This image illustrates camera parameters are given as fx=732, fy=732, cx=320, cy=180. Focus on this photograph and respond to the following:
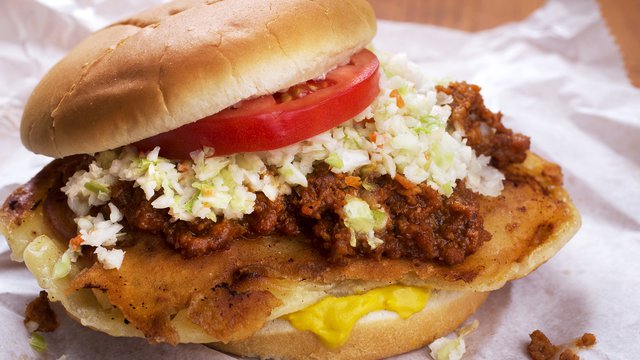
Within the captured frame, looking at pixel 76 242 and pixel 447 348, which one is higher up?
pixel 76 242

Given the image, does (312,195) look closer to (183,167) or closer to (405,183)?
(405,183)

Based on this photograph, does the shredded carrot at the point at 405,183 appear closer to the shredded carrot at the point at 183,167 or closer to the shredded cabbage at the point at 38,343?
the shredded carrot at the point at 183,167

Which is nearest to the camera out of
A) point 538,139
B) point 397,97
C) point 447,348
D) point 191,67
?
point 191,67

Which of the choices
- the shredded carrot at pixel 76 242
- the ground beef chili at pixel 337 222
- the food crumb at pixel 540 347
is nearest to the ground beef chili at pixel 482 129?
the ground beef chili at pixel 337 222

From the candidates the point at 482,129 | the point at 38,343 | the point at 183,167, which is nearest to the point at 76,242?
the point at 183,167

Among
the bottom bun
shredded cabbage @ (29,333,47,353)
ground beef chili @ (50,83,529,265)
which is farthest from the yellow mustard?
shredded cabbage @ (29,333,47,353)

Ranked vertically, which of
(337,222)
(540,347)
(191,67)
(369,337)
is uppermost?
(191,67)

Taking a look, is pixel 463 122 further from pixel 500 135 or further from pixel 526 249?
pixel 526 249

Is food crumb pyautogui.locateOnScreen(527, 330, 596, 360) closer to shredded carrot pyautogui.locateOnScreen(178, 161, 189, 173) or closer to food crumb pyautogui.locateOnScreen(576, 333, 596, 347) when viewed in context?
food crumb pyautogui.locateOnScreen(576, 333, 596, 347)
